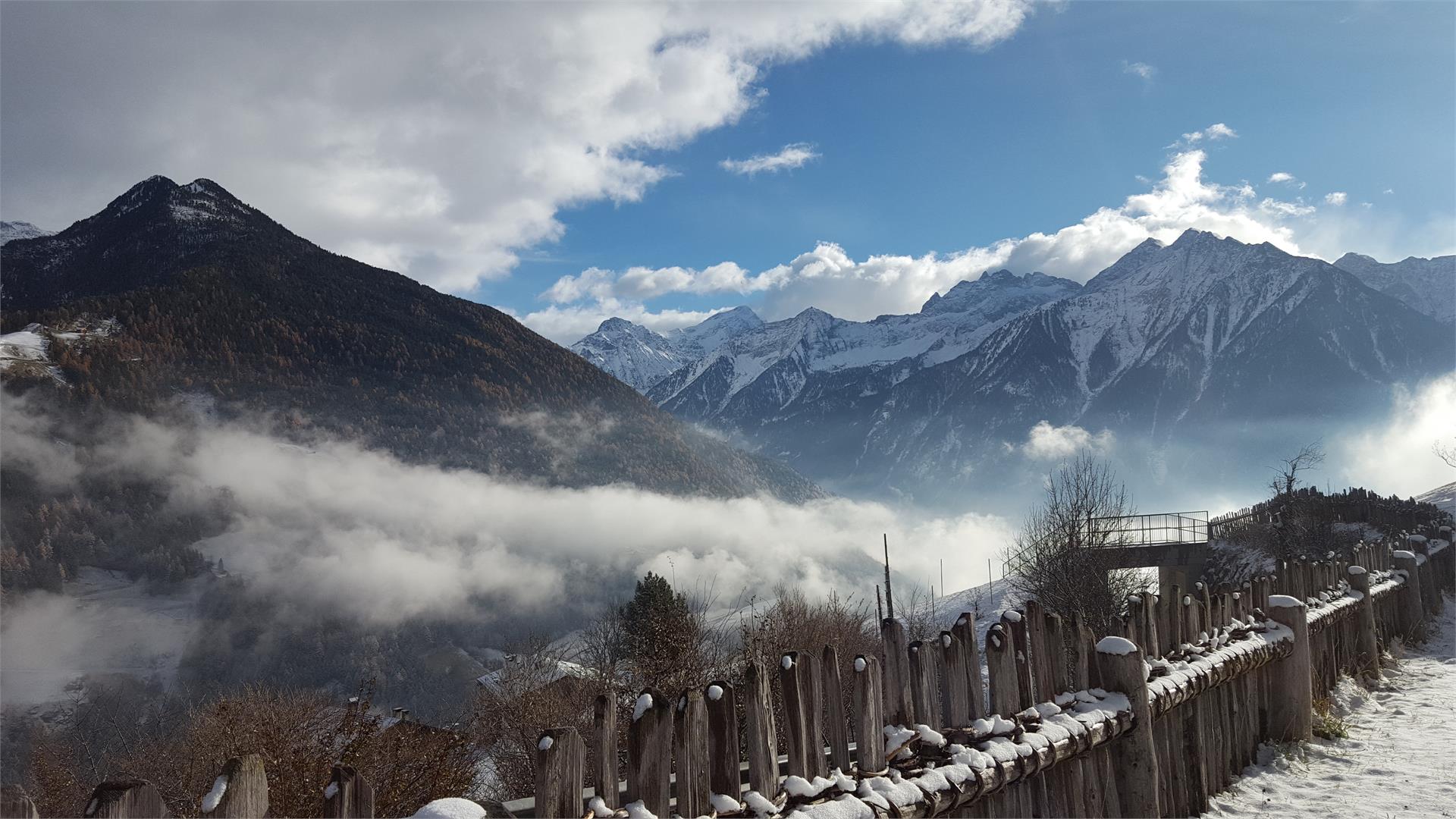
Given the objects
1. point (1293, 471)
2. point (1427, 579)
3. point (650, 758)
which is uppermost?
point (1293, 471)

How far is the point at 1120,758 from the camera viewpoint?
5.43 m

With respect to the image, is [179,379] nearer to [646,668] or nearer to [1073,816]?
[646,668]

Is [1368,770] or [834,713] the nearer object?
[834,713]

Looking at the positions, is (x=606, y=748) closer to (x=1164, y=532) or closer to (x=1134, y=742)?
(x=1134, y=742)

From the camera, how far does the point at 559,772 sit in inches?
110

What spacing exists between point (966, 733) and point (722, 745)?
169 centimetres

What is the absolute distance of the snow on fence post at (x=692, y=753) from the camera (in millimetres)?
3180

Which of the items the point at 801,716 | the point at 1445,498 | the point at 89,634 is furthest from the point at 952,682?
the point at 89,634

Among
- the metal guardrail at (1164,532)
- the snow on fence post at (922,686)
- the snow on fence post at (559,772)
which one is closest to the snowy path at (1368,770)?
the snow on fence post at (922,686)

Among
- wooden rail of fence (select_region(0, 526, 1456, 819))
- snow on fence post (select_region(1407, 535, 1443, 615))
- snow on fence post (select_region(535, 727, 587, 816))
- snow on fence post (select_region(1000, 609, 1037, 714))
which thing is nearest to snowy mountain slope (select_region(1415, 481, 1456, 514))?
snow on fence post (select_region(1407, 535, 1443, 615))

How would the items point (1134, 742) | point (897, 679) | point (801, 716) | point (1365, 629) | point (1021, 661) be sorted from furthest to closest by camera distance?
1. point (1365, 629)
2. point (1134, 742)
3. point (1021, 661)
4. point (897, 679)
5. point (801, 716)

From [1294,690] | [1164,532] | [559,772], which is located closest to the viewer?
[559,772]

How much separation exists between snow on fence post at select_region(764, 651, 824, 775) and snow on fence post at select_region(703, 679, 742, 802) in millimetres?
322

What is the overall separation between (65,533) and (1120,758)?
212893 mm
